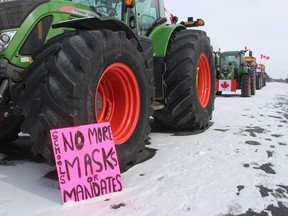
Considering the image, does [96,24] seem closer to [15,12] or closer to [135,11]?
[15,12]

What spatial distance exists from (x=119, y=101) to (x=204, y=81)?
2.71 metres

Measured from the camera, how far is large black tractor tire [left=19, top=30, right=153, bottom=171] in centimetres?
246

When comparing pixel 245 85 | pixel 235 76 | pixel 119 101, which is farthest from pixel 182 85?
pixel 235 76

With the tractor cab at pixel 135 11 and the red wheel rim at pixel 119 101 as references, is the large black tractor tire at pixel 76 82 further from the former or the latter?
the tractor cab at pixel 135 11

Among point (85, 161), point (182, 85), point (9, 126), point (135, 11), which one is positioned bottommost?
point (85, 161)

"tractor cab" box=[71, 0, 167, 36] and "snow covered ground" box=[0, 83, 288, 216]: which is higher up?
"tractor cab" box=[71, 0, 167, 36]

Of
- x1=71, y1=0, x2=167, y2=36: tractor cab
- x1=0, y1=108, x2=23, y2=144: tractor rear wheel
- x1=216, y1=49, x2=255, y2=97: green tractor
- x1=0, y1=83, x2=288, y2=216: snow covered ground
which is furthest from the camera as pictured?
x1=216, y1=49, x2=255, y2=97: green tractor

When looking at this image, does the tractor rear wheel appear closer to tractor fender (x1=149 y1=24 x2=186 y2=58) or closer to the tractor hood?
the tractor hood

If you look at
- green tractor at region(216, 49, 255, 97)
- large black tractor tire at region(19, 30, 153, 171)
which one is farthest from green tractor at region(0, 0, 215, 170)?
green tractor at region(216, 49, 255, 97)

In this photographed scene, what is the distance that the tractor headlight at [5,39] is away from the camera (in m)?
2.86

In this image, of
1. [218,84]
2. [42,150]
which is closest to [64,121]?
[42,150]

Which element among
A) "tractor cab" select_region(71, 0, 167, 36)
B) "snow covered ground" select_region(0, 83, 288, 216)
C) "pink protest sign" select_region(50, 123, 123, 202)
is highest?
"tractor cab" select_region(71, 0, 167, 36)

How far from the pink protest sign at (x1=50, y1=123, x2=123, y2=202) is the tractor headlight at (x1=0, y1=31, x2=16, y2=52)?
1.03 metres

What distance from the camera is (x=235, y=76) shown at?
49.9ft
